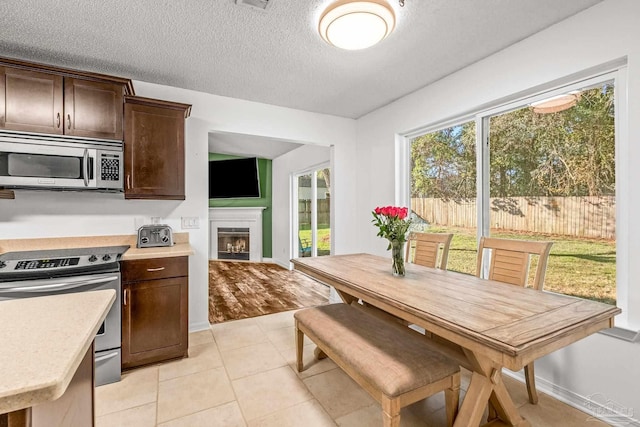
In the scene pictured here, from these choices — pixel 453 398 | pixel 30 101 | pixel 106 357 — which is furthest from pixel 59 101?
pixel 453 398

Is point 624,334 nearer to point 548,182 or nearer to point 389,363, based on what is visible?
point 548,182

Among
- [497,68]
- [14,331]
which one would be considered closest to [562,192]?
[497,68]

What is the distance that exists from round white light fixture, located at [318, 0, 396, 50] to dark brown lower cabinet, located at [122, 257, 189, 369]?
1.97 meters

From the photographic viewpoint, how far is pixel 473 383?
1.38m

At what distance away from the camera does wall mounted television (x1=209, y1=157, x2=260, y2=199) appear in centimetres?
648

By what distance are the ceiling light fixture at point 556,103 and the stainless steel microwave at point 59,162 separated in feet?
10.7

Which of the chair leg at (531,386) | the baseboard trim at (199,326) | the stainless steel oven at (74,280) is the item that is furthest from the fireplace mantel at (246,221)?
the chair leg at (531,386)

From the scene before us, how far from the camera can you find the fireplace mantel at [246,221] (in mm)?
6641

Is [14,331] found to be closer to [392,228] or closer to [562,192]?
[392,228]

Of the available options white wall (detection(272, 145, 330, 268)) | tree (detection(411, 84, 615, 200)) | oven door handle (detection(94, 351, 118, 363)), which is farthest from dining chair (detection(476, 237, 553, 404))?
white wall (detection(272, 145, 330, 268))

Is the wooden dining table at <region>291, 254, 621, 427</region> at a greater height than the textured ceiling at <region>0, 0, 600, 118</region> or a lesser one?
lesser

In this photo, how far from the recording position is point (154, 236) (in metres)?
2.66

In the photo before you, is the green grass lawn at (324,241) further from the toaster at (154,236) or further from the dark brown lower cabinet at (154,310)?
the dark brown lower cabinet at (154,310)

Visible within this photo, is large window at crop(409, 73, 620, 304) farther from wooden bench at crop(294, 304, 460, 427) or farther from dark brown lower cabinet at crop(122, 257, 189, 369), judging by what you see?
dark brown lower cabinet at crop(122, 257, 189, 369)
